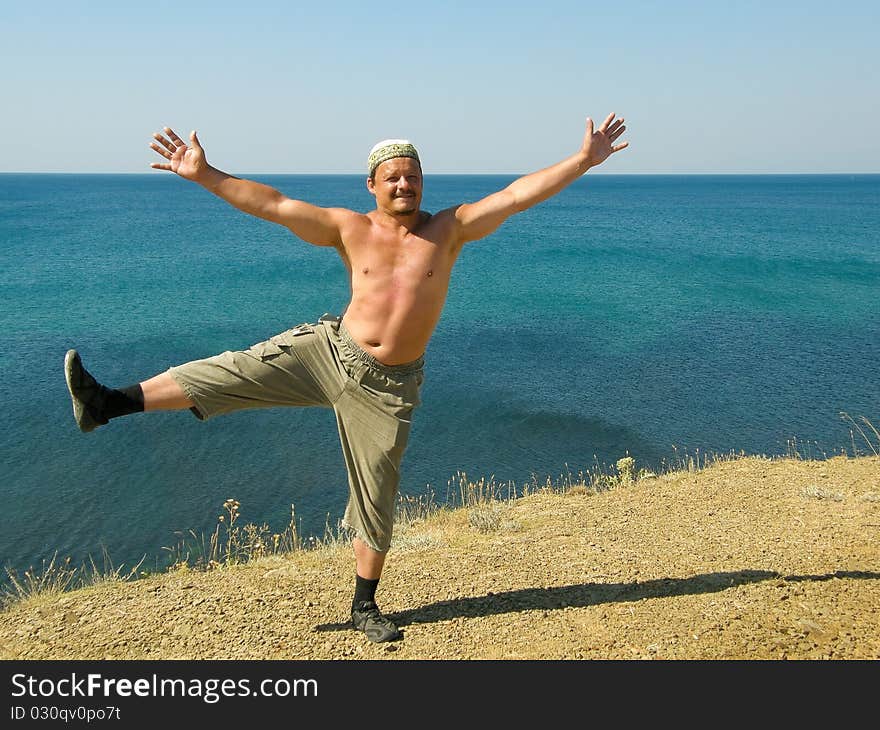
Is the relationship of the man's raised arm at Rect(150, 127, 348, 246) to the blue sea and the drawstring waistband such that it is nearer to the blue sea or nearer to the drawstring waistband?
the drawstring waistband

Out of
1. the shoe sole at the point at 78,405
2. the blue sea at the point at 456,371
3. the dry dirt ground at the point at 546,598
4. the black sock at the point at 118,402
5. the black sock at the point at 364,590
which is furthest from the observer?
the blue sea at the point at 456,371

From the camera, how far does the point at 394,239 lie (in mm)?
4793

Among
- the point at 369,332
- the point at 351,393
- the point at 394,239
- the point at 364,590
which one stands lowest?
the point at 364,590

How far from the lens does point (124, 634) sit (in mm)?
5168

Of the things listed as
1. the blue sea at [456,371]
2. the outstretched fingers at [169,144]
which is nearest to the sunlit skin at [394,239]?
the outstretched fingers at [169,144]

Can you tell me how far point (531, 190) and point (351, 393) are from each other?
5.57ft

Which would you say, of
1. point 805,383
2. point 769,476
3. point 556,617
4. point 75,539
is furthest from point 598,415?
point 556,617

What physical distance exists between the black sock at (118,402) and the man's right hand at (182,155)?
4.29ft

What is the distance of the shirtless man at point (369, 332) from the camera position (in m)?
4.65

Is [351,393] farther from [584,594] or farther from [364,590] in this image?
[584,594]

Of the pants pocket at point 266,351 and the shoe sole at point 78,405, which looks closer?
the shoe sole at point 78,405

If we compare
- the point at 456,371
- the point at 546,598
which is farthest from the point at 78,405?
the point at 456,371

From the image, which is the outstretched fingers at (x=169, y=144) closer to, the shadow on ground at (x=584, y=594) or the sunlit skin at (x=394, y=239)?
the sunlit skin at (x=394, y=239)

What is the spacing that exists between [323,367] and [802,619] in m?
3.53
